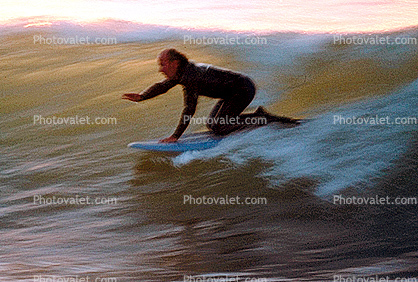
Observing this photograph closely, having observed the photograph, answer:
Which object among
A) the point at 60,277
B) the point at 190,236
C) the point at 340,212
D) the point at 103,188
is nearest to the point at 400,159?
the point at 340,212

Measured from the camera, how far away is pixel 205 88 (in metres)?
5.19

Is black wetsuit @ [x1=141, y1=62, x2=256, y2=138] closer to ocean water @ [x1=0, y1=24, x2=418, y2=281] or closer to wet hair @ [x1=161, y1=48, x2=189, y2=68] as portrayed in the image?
wet hair @ [x1=161, y1=48, x2=189, y2=68]

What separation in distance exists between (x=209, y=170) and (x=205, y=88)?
0.76 m

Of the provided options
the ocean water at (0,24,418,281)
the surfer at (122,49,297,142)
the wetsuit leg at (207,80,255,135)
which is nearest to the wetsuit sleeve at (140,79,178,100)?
the surfer at (122,49,297,142)

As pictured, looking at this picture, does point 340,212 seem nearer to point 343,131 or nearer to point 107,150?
point 343,131

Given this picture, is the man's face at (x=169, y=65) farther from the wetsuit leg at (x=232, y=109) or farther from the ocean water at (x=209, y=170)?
the ocean water at (x=209, y=170)

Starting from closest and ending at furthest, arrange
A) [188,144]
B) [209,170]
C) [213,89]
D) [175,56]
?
[175,56] < [213,89] < [188,144] < [209,170]

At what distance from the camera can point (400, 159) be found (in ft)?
17.5

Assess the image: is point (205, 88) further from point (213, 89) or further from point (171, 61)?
point (171, 61)

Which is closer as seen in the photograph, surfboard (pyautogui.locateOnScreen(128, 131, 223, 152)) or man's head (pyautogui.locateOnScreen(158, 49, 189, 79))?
man's head (pyautogui.locateOnScreen(158, 49, 189, 79))

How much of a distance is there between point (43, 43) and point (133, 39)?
1153mm

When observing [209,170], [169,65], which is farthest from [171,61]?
[209,170]

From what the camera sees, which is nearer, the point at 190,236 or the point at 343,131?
the point at 190,236

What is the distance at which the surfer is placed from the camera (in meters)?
5.11
